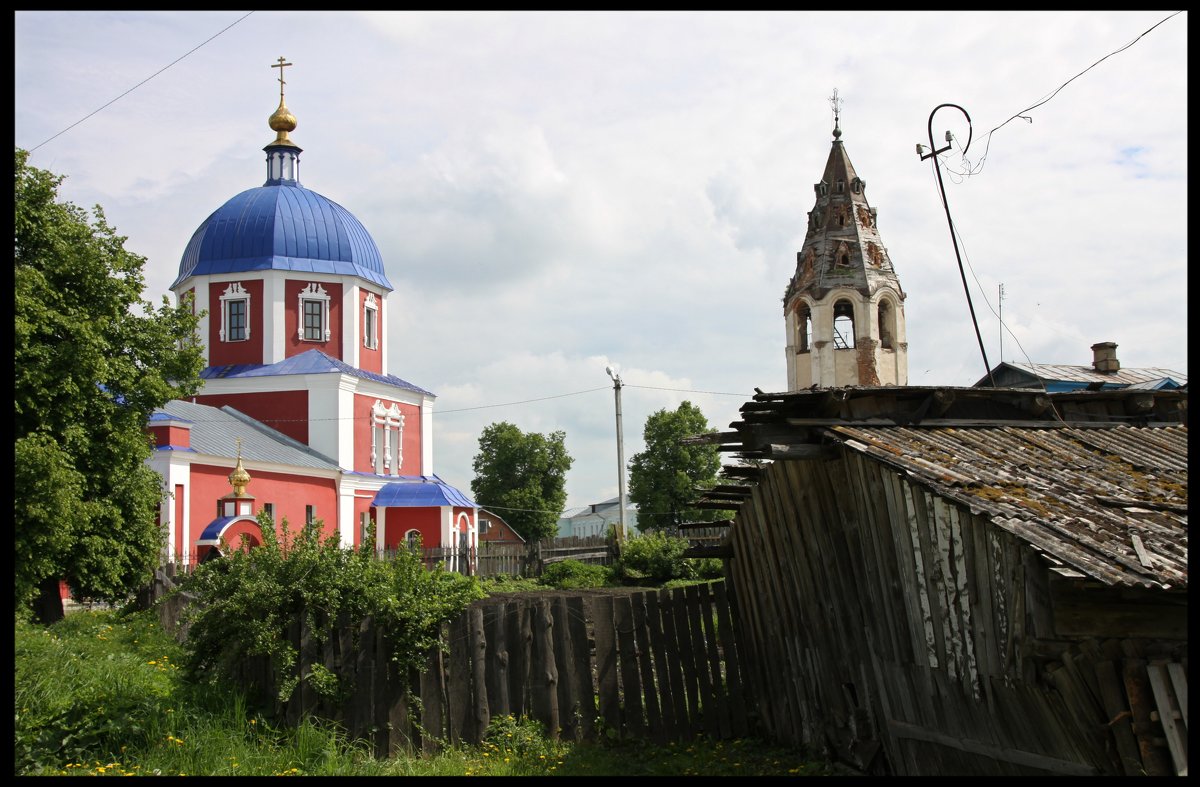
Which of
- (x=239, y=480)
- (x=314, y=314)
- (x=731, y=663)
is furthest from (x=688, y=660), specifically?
(x=314, y=314)

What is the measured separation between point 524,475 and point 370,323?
68.9 ft

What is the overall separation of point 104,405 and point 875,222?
859 inches

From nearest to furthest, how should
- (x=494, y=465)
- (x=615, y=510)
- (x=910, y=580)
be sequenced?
(x=910, y=580)
(x=494, y=465)
(x=615, y=510)

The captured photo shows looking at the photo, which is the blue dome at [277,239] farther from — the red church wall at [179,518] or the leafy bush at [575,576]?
the leafy bush at [575,576]

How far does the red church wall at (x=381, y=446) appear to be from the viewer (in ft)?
130

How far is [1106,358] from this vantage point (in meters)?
23.9

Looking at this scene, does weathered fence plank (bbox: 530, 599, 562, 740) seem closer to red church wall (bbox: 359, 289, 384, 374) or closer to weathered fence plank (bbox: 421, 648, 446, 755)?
weathered fence plank (bbox: 421, 648, 446, 755)

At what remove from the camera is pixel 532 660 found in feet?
31.8

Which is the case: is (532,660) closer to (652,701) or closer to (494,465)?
(652,701)

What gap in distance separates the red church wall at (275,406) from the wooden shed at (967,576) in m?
30.1

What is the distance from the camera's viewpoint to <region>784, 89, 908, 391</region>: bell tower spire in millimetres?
29094

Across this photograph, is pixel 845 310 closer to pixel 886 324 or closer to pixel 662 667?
pixel 886 324

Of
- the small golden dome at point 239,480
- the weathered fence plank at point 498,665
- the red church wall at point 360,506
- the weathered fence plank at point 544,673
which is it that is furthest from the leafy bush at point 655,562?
the weathered fence plank at point 498,665
